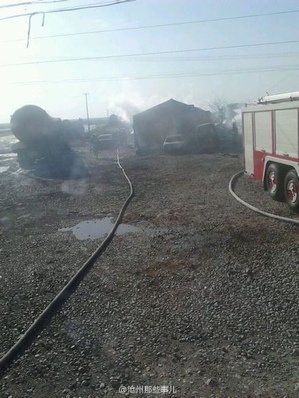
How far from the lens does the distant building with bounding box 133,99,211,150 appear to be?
40.0 metres

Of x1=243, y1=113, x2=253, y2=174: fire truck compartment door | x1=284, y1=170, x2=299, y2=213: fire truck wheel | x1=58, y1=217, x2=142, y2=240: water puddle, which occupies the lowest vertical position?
x1=58, y1=217, x2=142, y2=240: water puddle

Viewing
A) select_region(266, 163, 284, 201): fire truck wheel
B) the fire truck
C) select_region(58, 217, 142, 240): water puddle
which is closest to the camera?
select_region(58, 217, 142, 240): water puddle

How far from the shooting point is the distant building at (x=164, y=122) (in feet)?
131

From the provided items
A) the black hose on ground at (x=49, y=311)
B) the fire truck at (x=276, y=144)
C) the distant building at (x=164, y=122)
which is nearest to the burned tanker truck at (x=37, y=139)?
the distant building at (x=164, y=122)

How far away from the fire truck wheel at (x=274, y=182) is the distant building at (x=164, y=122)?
28.6 metres

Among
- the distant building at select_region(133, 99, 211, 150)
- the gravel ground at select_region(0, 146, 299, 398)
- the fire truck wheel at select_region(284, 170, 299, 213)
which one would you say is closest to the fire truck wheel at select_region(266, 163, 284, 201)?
the gravel ground at select_region(0, 146, 299, 398)

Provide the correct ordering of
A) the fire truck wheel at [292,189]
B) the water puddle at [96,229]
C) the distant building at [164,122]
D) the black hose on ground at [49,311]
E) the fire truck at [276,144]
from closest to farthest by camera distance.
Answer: the black hose on ground at [49,311] → the water puddle at [96,229] → the fire truck at [276,144] → the fire truck wheel at [292,189] → the distant building at [164,122]

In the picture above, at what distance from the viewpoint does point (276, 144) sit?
421 inches

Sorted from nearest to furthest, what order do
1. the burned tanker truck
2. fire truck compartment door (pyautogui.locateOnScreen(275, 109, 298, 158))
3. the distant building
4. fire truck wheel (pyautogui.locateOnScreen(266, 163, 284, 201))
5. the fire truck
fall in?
fire truck compartment door (pyautogui.locateOnScreen(275, 109, 298, 158)) → the fire truck → fire truck wheel (pyautogui.locateOnScreen(266, 163, 284, 201)) → the burned tanker truck → the distant building

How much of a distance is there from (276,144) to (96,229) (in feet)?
16.6

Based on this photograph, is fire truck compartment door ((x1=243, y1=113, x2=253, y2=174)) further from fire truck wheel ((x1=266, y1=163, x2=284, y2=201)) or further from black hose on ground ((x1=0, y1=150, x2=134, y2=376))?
black hose on ground ((x1=0, y1=150, x2=134, y2=376))

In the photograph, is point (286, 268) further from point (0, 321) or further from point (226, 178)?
point (226, 178)

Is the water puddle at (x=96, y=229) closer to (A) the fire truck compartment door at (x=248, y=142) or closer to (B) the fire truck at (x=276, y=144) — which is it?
(B) the fire truck at (x=276, y=144)

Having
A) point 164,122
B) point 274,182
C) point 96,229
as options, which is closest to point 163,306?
point 96,229
